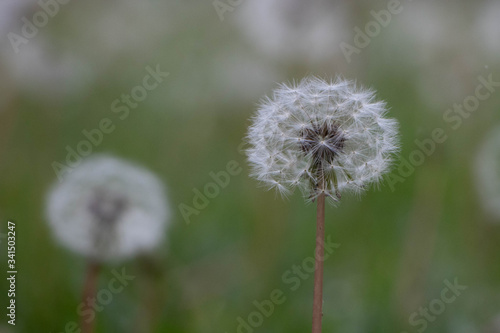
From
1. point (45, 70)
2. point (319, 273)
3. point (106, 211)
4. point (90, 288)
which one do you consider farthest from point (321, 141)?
point (45, 70)

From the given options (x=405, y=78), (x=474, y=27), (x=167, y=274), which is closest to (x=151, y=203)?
(x=167, y=274)

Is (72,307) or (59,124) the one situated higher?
(59,124)

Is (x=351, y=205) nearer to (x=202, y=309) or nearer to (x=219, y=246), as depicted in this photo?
(x=219, y=246)

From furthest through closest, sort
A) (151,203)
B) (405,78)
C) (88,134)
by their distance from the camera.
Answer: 1. (405,78)
2. (88,134)
3. (151,203)
